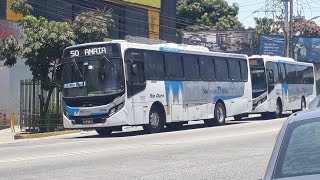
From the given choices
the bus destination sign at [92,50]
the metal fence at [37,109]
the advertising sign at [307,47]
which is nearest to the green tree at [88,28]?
the metal fence at [37,109]

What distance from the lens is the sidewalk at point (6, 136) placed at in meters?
27.0

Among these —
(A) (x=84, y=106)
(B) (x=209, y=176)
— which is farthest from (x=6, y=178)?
(A) (x=84, y=106)

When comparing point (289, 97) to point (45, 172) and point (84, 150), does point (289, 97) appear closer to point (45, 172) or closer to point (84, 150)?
point (84, 150)

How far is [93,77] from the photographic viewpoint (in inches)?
918

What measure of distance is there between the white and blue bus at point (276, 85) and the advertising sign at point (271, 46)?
20390 millimetres

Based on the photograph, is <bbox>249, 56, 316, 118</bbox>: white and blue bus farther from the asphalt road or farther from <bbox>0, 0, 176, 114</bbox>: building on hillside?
the asphalt road

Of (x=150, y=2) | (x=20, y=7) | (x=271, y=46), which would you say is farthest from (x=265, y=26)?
(x=20, y=7)

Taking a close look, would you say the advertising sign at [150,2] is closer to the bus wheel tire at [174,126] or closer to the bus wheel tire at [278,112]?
the bus wheel tire at [278,112]

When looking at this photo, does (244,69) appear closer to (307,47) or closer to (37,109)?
(37,109)

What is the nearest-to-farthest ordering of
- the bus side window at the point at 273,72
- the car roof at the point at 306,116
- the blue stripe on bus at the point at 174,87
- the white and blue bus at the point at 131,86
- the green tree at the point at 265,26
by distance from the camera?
the car roof at the point at 306,116 < the white and blue bus at the point at 131,86 < the blue stripe on bus at the point at 174,87 < the bus side window at the point at 273,72 < the green tree at the point at 265,26

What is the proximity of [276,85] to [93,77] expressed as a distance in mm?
15812

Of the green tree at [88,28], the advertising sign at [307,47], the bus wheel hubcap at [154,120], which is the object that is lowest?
the bus wheel hubcap at [154,120]

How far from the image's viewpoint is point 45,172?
1316 cm

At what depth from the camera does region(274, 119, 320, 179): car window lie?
17.5 ft
